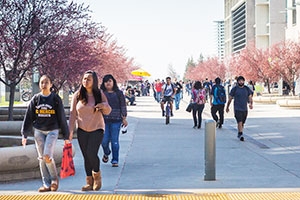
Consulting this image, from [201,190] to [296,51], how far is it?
35.9 metres

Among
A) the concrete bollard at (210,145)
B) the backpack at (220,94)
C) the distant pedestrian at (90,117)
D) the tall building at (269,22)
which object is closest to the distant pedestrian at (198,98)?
the backpack at (220,94)

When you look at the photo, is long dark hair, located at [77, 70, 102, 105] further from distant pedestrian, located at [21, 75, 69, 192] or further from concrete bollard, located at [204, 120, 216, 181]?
concrete bollard, located at [204, 120, 216, 181]

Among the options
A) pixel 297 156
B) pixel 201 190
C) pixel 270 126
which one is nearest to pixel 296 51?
pixel 270 126

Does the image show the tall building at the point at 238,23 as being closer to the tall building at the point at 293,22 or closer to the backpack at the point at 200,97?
the tall building at the point at 293,22

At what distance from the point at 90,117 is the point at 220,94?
10.4 metres

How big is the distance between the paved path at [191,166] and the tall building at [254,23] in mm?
65211

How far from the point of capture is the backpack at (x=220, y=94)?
18.2m

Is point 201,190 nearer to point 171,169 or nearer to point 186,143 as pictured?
point 171,169

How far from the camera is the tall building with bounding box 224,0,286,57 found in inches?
3757

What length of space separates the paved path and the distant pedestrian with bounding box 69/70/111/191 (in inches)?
17.6

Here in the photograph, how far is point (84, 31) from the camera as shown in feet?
63.8

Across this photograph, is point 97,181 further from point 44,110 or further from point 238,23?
point 238,23

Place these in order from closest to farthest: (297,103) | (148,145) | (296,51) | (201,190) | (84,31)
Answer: (201,190)
(148,145)
(84,31)
(297,103)
(296,51)

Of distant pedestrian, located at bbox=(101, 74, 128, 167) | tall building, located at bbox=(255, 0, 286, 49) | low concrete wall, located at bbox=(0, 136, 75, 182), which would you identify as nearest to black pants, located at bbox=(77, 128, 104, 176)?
low concrete wall, located at bbox=(0, 136, 75, 182)
